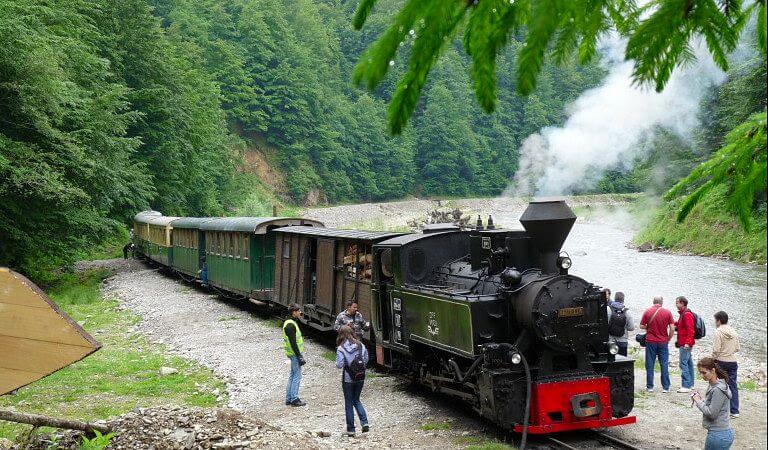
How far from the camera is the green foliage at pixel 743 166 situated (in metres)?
2.72

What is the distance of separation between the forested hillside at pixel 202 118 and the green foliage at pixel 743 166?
798 mm

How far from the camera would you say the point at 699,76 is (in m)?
25.9

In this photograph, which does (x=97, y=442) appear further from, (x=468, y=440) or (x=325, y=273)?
(x=325, y=273)

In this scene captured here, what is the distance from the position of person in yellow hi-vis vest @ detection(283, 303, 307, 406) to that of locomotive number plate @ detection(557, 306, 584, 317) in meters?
3.85

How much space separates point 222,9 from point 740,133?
67.7 metres

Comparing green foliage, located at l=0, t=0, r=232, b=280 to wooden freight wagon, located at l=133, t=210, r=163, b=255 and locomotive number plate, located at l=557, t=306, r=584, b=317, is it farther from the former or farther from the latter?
locomotive number plate, located at l=557, t=306, r=584, b=317

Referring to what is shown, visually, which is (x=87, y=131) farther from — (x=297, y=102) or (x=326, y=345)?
(x=297, y=102)

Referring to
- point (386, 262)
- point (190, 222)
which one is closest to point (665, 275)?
point (386, 262)

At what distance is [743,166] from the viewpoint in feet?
9.46

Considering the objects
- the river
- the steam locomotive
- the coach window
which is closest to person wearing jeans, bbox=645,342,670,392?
the river

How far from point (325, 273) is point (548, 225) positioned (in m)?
6.32

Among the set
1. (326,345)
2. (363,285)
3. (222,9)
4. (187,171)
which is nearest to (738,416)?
(363,285)

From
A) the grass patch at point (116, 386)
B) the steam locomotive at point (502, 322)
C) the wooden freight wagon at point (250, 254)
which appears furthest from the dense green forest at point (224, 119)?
the grass patch at point (116, 386)

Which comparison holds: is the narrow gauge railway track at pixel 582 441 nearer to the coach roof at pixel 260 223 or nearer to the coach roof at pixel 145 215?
the coach roof at pixel 260 223
